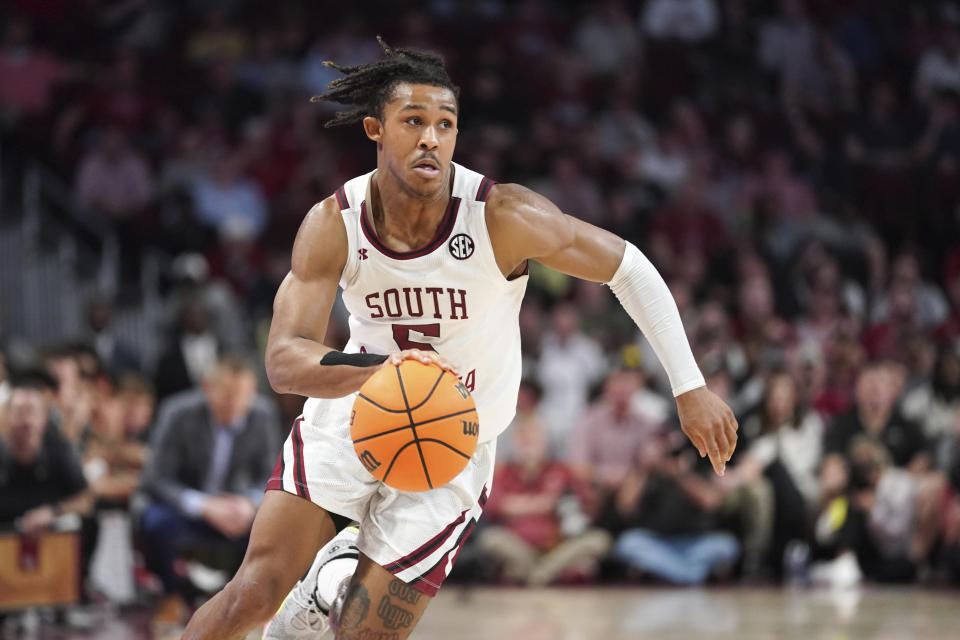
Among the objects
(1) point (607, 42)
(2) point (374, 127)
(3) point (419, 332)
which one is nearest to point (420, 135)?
(2) point (374, 127)

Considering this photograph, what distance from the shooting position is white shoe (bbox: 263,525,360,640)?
455 cm

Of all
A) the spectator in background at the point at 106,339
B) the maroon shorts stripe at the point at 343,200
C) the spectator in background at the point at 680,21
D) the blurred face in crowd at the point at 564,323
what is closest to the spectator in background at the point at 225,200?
the spectator in background at the point at 106,339

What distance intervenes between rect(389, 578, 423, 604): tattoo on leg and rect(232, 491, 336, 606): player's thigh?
294mm

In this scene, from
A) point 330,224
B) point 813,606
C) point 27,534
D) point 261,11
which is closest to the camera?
point 330,224

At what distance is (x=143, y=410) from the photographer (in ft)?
31.0

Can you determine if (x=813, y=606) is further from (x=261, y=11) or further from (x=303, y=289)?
(x=261, y=11)

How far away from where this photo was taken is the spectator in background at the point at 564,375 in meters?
10.9

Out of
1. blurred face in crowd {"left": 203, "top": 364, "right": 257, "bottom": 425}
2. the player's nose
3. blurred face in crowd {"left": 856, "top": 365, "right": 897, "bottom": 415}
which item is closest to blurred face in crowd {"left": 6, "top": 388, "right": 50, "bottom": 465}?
blurred face in crowd {"left": 203, "top": 364, "right": 257, "bottom": 425}

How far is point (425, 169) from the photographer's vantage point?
4.21m

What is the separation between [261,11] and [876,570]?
9.06 meters

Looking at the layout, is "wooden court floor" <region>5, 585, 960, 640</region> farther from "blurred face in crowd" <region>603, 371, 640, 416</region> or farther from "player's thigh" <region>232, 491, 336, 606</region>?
"player's thigh" <region>232, 491, 336, 606</region>

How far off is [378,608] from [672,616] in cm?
409

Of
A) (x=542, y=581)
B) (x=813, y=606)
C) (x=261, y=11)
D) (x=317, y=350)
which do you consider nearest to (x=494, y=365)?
(x=317, y=350)

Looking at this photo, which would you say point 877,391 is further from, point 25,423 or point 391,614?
point 391,614
